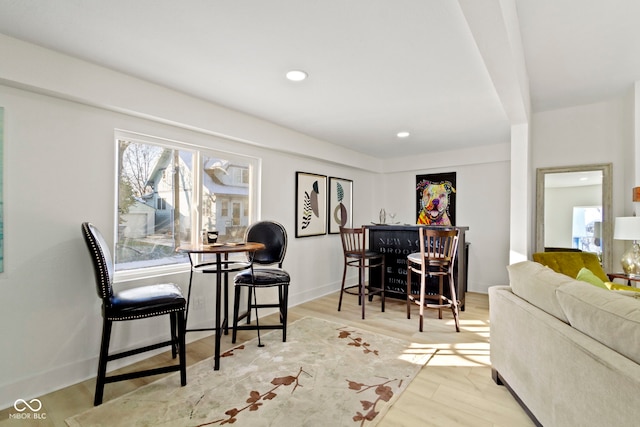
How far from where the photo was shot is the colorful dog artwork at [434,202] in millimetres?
5109

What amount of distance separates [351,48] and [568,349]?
199cm

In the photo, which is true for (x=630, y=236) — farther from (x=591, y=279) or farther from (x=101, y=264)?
(x=101, y=264)

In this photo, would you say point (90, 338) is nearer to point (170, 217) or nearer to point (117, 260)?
point (117, 260)

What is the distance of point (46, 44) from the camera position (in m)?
1.92

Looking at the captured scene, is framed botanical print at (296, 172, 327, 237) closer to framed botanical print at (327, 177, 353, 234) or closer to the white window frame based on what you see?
framed botanical print at (327, 177, 353, 234)

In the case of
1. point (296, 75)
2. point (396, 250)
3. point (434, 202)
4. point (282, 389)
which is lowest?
point (282, 389)

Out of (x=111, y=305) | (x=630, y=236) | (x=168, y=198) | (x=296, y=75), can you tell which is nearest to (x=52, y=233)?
(x=111, y=305)

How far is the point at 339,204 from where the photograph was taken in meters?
5.01

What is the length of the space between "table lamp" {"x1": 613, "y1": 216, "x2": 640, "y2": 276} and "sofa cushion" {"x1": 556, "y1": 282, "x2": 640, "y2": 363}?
6.31 ft

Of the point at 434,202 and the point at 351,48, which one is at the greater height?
the point at 351,48

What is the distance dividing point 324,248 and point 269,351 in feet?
7.16

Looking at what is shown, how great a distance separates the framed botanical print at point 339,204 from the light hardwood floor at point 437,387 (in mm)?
1789

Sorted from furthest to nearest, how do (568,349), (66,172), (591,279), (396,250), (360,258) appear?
(396,250)
(360,258)
(66,172)
(591,279)
(568,349)

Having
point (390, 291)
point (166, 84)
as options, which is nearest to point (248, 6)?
point (166, 84)
